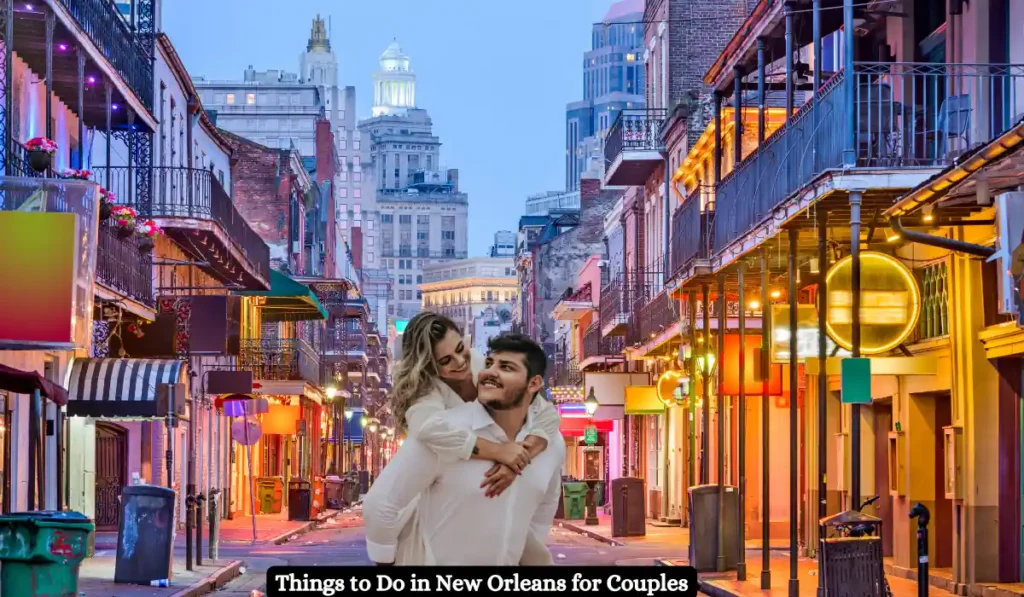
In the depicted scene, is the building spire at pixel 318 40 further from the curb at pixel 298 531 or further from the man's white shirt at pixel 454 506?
the man's white shirt at pixel 454 506

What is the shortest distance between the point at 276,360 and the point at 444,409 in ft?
154

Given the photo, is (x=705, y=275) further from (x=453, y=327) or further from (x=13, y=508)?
(x=453, y=327)

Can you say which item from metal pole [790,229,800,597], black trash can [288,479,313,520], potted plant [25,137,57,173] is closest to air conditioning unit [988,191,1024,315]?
metal pole [790,229,800,597]

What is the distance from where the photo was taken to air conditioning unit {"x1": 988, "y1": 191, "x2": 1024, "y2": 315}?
13.5 m

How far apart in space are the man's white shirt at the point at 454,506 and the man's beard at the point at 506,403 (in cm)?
4

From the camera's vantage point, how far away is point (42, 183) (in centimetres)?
2144

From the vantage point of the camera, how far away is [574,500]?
45.7 metres

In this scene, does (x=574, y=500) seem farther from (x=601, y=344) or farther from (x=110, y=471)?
(x=110, y=471)

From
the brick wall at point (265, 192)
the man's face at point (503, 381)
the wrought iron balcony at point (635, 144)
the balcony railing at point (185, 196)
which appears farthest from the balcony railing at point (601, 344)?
the man's face at point (503, 381)

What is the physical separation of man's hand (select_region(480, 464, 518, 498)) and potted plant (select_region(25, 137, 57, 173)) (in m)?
15.4

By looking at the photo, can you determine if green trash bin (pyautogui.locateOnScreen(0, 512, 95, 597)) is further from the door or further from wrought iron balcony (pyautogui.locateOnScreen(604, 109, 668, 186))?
wrought iron balcony (pyautogui.locateOnScreen(604, 109, 668, 186))

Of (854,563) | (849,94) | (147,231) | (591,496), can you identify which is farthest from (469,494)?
(591,496)

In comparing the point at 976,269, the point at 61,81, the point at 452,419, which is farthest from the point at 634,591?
the point at 61,81

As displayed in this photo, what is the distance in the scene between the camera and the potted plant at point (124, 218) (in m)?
26.3
